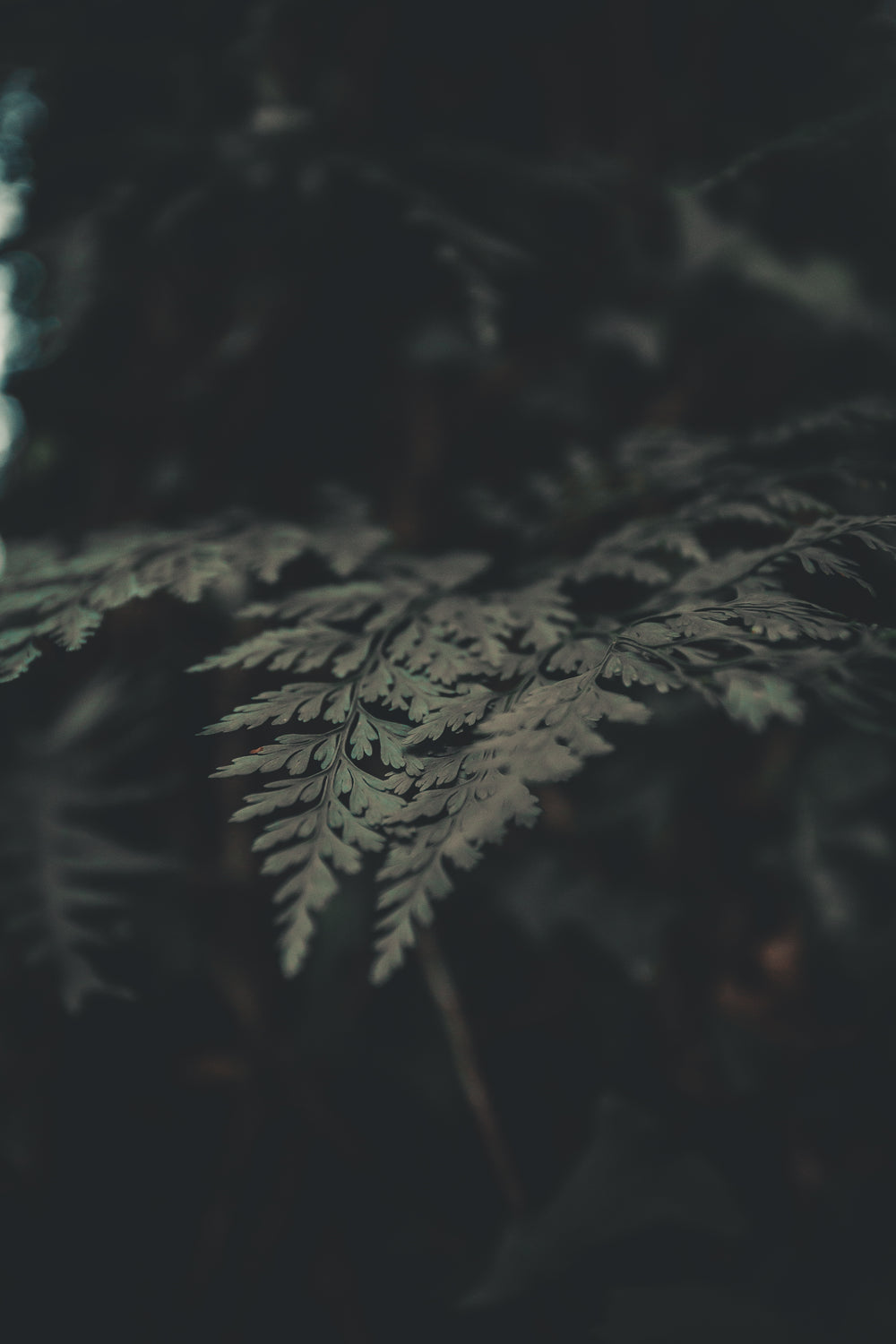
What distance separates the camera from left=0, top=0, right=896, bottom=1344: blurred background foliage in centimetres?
95

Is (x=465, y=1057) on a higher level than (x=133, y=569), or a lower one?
lower

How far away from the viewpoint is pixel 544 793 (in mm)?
1138

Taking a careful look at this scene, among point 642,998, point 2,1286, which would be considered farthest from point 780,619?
point 2,1286

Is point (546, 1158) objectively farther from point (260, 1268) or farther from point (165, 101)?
point (165, 101)

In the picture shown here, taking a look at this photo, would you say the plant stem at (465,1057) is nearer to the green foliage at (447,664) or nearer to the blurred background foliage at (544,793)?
the blurred background foliage at (544,793)

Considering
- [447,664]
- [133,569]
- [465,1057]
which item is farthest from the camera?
[465,1057]

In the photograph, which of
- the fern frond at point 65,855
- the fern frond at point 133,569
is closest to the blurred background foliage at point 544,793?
the fern frond at point 65,855

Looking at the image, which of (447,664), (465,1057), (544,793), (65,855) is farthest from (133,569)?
(465,1057)

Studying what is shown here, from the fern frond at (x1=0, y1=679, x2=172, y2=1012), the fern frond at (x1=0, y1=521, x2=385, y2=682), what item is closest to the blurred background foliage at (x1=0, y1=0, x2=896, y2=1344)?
the fern frond at (x1=0, y1=679, x2=172, y2=1012)

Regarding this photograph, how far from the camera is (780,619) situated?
0.50 metres

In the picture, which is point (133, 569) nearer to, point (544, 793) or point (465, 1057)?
point (544, 793)

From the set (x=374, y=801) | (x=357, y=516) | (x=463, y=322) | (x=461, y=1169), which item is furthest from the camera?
(x=463, y=322)

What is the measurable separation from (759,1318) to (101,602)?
3.29 feet

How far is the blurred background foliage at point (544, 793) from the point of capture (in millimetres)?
949
